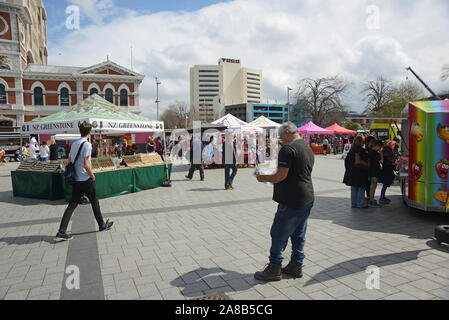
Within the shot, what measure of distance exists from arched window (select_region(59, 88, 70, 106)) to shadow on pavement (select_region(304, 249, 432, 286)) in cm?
4466

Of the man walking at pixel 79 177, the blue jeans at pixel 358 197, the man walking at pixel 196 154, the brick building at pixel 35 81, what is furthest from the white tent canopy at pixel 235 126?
the brick building at pixel 35 81

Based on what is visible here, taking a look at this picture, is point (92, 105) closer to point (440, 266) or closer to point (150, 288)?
point (150, 288)

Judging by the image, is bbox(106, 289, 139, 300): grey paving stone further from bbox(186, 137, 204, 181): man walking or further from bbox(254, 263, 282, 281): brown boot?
bbox(186, 137, 204, 181): man walking

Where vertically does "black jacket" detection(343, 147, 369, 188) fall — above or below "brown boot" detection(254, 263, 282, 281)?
above

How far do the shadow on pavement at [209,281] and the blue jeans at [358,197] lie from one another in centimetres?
450

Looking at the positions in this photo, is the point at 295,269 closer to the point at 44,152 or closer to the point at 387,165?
the point at 387,165

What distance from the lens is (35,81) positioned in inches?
1545

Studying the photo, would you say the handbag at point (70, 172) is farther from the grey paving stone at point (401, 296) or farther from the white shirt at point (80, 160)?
the grey paving stone at point (401, 296)

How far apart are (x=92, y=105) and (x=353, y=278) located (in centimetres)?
928

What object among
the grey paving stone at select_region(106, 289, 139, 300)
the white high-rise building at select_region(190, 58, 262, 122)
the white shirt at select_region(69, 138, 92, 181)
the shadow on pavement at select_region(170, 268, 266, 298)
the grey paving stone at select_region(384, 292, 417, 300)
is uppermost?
the white high-rise building at select_region(190, 58, 262, 122)

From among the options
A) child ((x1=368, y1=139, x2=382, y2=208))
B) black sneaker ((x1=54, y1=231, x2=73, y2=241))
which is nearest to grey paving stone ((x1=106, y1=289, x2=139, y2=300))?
black sneaker ((x1=54, y1=231, x2=73, y2=241))

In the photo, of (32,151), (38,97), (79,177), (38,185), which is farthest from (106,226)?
(38,97)

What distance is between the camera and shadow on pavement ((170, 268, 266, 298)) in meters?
3.27

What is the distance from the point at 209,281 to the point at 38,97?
44840mm
